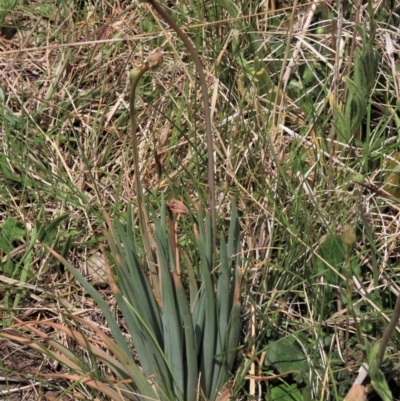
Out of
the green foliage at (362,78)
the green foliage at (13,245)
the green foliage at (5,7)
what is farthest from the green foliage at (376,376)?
the green foliage at (5,7)

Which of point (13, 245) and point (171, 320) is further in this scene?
point (13, 245)

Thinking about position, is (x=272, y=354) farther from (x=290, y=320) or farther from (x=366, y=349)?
(x=366, y=349)

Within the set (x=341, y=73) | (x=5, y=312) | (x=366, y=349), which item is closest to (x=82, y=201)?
(x=5, y=312)

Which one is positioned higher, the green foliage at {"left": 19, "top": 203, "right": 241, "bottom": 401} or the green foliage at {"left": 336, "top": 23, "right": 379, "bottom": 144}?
the green foliage at {"left": 336, "top": 23, "right": 379, "bottom": 144}

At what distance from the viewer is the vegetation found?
1237 millimetres

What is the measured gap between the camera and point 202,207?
1362 millimetres

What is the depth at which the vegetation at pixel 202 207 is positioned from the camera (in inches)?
48.7

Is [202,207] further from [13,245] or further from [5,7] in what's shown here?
[5,7]

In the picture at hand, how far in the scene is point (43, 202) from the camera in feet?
5.81

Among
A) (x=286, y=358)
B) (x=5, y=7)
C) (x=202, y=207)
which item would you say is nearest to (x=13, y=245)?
(x=202, y=207)

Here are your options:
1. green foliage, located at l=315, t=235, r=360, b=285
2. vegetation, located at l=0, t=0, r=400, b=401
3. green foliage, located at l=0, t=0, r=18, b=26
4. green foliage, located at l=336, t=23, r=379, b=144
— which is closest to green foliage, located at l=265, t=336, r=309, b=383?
vegetation, located at l=0, t=0, r=400, b=401

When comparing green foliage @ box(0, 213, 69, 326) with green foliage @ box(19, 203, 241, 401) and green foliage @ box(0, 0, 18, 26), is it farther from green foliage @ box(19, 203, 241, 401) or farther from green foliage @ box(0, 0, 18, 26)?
green foliage @ box(0, 0, 18, 26)

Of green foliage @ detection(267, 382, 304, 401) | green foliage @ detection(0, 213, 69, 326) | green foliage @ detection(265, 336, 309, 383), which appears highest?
green foliage @ detection(0, 213, 69, 326)

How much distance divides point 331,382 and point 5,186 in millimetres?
973
